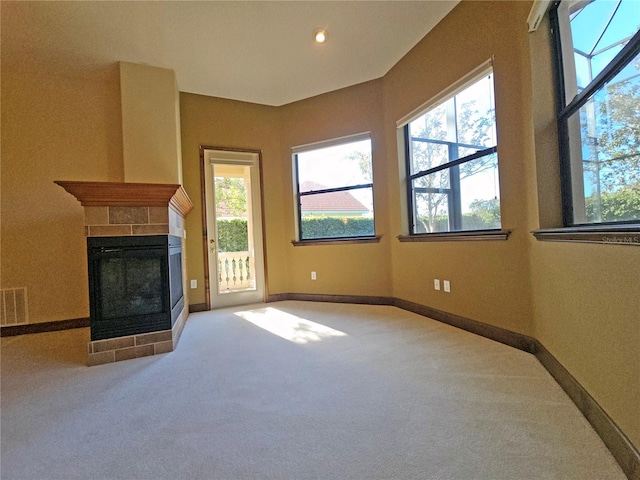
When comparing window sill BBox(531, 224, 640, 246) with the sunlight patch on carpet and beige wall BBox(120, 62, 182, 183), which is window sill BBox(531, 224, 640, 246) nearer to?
the sunlight patch on carpet

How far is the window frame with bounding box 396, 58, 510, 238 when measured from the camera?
2471 mm

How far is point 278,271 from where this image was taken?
4414mm

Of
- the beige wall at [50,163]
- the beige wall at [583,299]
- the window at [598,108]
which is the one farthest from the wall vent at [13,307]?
the window at [598,108]

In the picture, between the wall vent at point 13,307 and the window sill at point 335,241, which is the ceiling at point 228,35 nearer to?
the window sill at point 335,241

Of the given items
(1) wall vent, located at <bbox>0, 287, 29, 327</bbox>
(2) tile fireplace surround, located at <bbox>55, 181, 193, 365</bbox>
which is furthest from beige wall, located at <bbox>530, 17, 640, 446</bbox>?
(1) wall vent, located at <bbox>0, 287, 29, 327</bbox>

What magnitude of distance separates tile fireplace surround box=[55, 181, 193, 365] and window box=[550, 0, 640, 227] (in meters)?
2.76

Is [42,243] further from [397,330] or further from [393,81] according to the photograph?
[393,81]

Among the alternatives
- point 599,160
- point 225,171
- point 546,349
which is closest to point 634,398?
point 546,349

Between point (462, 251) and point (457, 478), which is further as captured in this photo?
point (462, 251)

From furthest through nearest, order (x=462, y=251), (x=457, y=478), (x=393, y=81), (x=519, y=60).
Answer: (x=393, y=81) → (x=462, y=251) → (x=519, y=60) → (x=457, y=478)

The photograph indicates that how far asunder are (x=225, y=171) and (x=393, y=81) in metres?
2.49

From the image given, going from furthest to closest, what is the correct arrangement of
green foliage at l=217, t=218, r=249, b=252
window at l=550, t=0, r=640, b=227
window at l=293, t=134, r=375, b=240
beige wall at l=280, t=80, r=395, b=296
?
green foliage at l=217, t=218, r=249, b=252 < window at l=293, t=134, r=375, b=240 < beige wall at l=280, t=80, r=395, b=296 < window at l=550, t=0, r=640, b=227

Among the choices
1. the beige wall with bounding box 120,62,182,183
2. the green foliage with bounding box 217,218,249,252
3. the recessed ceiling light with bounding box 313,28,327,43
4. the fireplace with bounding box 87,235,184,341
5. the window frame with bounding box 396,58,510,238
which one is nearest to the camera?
the fireplace with bounding box 87,235,184,341

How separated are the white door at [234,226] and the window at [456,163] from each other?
83.4 inches
